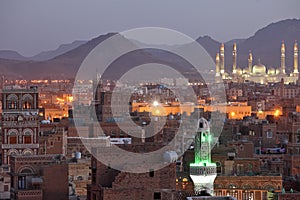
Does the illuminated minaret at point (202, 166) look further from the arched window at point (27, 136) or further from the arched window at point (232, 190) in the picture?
the arched window at point (27, 136)

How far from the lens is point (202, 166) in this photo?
69.3 ft

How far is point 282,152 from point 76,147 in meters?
7.18

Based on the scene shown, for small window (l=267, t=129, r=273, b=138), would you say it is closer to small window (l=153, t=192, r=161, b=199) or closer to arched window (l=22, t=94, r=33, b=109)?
arched window (l=22, t=94, r=33, b=109)

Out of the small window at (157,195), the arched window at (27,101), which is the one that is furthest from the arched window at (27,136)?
the small window at (157,195)

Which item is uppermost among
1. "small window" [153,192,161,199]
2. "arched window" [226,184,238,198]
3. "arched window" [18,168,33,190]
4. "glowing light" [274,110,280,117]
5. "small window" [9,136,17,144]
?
"glowing light" [274,110,280,117]

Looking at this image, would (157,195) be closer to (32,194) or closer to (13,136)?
(32,194)

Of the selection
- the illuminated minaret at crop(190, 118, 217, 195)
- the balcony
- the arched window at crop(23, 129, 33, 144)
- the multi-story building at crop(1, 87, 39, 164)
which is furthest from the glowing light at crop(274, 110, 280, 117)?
the balcony

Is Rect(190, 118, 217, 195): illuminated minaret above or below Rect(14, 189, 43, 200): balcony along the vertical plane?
above

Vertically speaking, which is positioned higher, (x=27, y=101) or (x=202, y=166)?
(x=27, y=101)

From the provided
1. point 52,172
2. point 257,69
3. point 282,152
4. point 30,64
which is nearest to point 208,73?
point 257,69

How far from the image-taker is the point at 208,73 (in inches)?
5408

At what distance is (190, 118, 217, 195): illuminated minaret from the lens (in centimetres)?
2108

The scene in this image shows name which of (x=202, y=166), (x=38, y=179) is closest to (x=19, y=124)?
(x=38, y=179)

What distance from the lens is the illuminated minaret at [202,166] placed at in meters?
21.1
